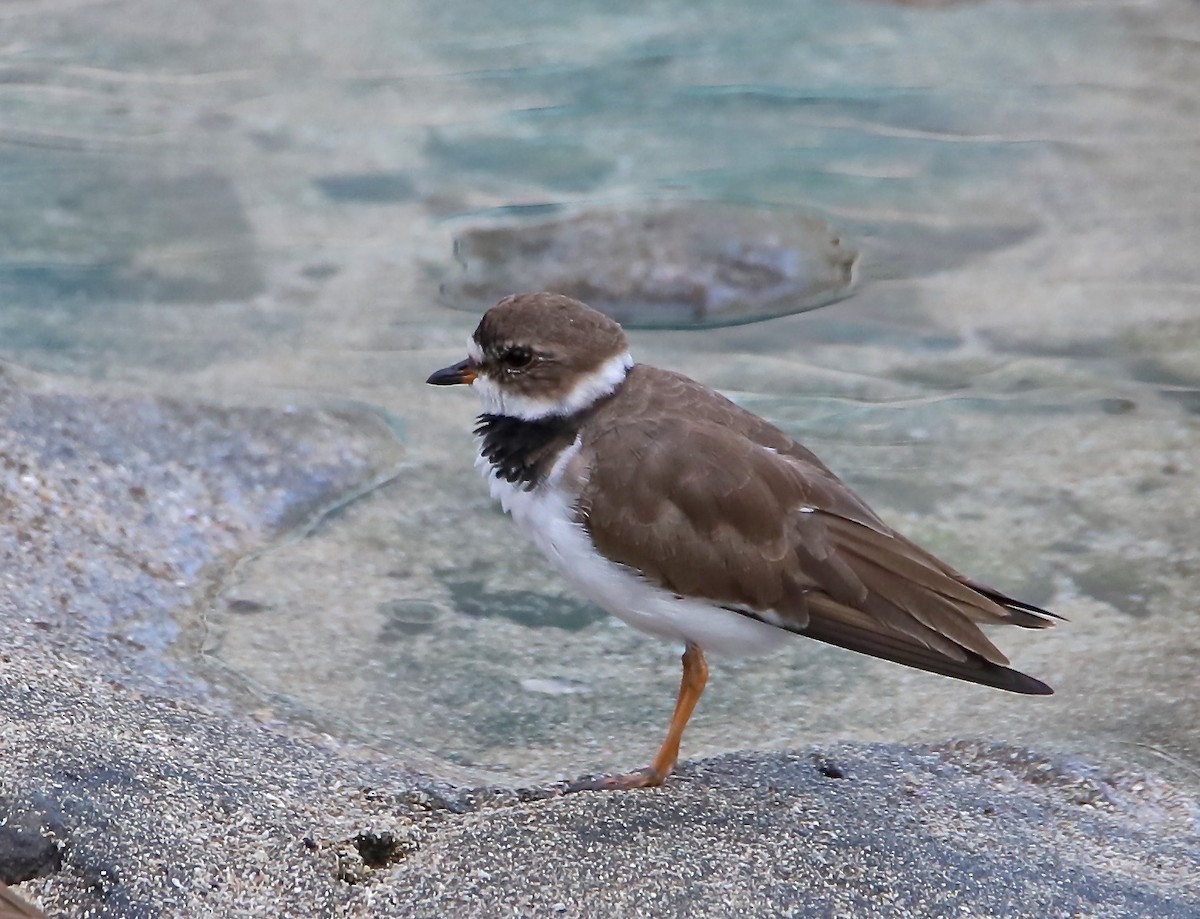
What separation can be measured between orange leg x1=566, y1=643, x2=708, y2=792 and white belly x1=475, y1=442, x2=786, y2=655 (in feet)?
0.39

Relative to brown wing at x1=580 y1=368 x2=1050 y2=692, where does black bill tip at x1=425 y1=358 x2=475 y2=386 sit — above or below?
above

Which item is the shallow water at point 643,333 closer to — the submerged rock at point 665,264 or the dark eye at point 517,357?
the submerged rock at point 665,264

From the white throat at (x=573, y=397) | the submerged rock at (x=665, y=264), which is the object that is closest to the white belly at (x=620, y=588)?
the white throat at (x=573, y=397)

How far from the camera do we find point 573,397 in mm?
3559

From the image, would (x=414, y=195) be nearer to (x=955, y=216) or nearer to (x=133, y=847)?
(x=955, y=216)

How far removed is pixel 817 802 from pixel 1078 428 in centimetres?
262

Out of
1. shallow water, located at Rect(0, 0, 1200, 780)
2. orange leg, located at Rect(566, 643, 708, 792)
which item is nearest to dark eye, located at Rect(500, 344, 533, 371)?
orange leg, located at Rect(566, 643, 708, 792)

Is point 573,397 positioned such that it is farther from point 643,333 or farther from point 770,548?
point 643,333

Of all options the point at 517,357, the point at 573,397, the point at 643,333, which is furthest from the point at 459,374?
the point at 643,333

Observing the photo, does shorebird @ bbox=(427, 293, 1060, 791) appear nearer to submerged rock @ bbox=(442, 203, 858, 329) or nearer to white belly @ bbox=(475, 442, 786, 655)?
white belly @ bbox=(475, 442, 786, 655)

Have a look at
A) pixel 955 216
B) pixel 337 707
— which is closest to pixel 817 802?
pixel 337 707

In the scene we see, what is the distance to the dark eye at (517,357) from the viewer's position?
11.7ft

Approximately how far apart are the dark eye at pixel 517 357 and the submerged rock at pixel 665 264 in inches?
106

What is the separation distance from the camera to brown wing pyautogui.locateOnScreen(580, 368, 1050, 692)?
3.33 meters
